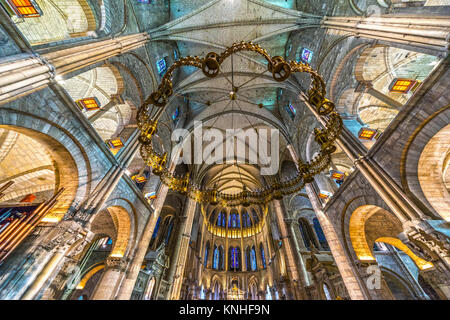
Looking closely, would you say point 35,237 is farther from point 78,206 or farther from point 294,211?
point 294,211

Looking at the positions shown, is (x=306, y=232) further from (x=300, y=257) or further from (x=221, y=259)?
(x=221, y=259)

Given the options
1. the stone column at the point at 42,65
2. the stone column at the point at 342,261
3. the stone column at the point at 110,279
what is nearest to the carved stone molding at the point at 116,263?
the stone column at the point at 110,279

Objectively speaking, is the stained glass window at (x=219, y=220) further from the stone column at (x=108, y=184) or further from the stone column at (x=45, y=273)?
the stone column at (x=45, y=273)

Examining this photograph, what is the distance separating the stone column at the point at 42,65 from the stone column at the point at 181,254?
12352 mm

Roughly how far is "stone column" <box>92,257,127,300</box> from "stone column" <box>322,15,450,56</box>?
12.8 m

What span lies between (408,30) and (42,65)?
392 inches

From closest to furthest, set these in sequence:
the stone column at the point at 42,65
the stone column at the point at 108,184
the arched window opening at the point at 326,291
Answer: the stone column at the point at 42,65 < the stone column at the point at 108,184 < the arched window opening at the point at 326,291

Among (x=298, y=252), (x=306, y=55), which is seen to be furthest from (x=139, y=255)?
(x=306, y=55)

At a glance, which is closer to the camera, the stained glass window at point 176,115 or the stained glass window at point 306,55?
the stained glass window at point 306,55

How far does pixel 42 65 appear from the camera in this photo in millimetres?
4289

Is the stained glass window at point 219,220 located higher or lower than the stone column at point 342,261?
higher

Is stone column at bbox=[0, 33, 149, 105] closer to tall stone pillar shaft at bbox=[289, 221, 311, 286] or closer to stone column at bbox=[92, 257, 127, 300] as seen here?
stone column at bbox=[92, 257, 127, 300]

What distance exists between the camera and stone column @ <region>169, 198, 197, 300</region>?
11855mm

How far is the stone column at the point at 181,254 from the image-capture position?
38.9 feet
